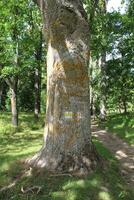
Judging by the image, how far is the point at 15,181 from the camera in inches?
365

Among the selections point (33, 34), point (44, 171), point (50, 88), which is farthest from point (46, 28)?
point (33, 34)

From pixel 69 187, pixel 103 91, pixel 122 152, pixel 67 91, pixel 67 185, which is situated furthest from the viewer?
pixel 103 91

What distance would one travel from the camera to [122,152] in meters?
14.3

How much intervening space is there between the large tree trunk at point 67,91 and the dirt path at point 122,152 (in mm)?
1541

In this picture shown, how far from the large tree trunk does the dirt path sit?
1541mm

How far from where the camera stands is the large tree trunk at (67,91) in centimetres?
958

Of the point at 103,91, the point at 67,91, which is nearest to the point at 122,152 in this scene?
the point at 67,91

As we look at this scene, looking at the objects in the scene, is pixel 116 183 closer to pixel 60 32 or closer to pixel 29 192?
pixel 29 192

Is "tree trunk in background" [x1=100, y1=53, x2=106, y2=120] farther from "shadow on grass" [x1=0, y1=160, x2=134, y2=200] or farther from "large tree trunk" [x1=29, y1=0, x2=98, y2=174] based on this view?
"shadow on grass" [x1=0, y1=160, x2=134, y2=200]

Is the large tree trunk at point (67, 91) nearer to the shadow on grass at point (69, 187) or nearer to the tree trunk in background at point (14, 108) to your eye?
the shadow on grass at point (69, 187)

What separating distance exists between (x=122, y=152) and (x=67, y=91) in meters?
5.68

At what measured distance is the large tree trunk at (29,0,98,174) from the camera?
958cm

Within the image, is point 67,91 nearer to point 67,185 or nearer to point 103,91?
point 67,185

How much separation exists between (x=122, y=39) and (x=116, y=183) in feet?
74.6
